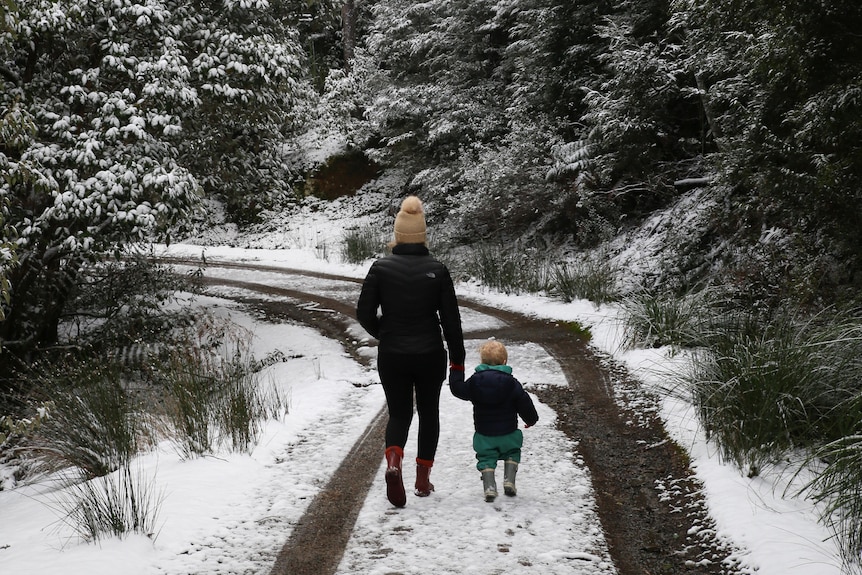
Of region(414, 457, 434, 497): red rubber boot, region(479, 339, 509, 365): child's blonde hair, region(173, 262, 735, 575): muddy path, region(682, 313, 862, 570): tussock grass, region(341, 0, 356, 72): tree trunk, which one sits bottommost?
region(173, 262, 735, 575): muddy path

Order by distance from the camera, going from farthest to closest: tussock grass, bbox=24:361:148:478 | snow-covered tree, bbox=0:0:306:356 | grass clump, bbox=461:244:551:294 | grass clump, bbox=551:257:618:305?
grass clump, bbox=461:244:551:294 → grass clump, bbox=551:257:618:305 → snow-covered tree, bbox=0:0:306:356 → tussock grass, bbox=24:361:148:478

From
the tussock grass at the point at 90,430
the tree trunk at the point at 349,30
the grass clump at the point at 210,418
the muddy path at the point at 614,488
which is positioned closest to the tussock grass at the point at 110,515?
the muddy path at the point at 614,488

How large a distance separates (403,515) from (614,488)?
5.13ft

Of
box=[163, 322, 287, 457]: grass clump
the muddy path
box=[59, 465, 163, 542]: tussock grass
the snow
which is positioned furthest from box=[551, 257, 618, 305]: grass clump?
box=[59, 465, 163, 542]: tussock grass

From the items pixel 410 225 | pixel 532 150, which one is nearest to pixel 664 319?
pixel 410 225

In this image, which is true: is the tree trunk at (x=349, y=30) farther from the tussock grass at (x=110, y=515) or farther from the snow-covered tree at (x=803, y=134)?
the tussock grass at (x=110, y=515)

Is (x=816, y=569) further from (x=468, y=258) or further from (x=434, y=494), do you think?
(x=468, y=258)

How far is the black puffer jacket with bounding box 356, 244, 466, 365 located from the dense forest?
2.18 meters

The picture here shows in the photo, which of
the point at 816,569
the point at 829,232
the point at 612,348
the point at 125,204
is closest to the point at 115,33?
the point at 125,204

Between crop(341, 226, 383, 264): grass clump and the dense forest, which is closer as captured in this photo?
the dense forest

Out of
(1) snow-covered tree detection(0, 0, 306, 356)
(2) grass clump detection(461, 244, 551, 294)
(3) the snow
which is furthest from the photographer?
(2) grass clump detection(461, 244, 551, 294)

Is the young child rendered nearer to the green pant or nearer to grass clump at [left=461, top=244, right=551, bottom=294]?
the green pant

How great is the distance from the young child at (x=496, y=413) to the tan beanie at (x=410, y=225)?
92cm

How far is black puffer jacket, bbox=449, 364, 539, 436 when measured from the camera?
4496 mm
